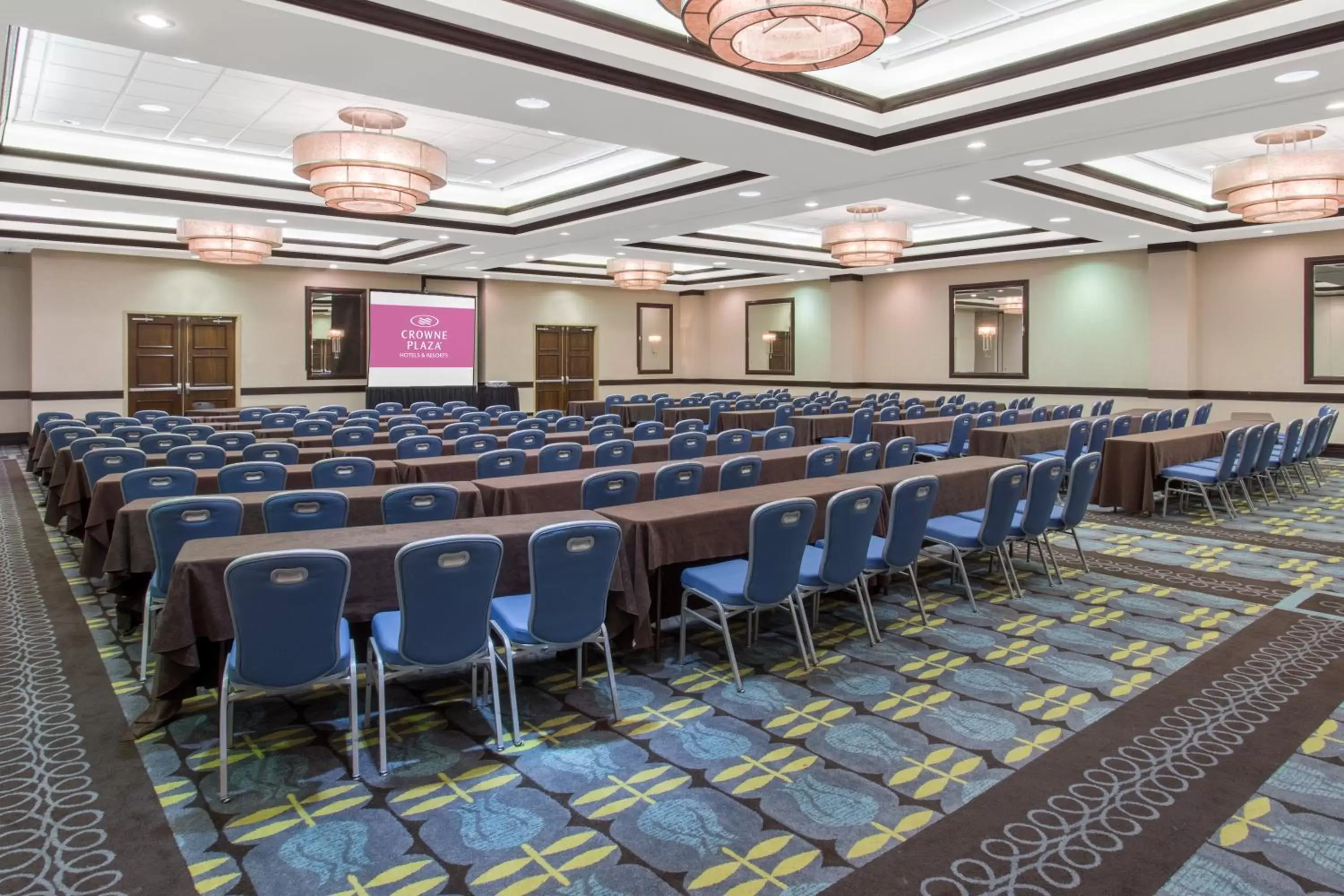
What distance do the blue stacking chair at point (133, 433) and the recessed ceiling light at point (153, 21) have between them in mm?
5011

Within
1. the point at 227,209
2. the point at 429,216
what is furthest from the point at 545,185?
the point at 227,209

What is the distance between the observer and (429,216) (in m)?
12.1

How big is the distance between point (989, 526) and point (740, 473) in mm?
1856

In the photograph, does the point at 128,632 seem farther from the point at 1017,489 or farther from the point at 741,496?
the point at 1017,489

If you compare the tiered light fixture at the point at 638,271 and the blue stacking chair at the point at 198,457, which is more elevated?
the tiered light fixture at the point at 638,271

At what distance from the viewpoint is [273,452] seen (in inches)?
313

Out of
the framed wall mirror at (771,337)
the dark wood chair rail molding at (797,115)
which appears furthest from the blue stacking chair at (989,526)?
the framed wall mirror at (771,337)

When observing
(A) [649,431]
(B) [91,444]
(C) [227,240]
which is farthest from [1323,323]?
(B) [91,444]

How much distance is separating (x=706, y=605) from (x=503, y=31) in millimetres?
3720

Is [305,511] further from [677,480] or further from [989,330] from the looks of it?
[989,330]

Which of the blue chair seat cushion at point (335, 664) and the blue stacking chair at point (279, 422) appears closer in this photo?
the blue chair seat cushion at point (335, 664)

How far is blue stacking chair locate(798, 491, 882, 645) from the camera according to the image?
449 cm

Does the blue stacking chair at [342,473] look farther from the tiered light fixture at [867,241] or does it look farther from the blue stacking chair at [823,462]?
the tiered light fixture at [867,241]

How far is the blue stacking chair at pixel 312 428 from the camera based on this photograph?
34.2ft
